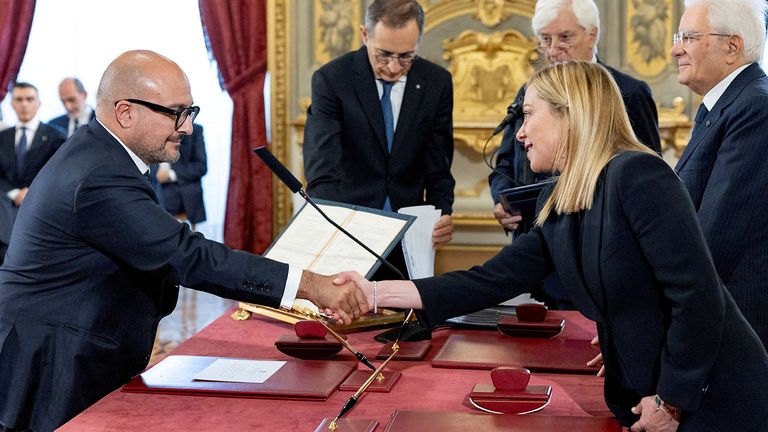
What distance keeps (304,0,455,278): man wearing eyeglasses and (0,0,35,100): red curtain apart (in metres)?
4.42

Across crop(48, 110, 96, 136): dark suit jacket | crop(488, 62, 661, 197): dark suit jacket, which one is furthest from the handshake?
crop(48, 110, 96, 136): dark suit jacket

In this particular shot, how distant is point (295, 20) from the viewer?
7102mm

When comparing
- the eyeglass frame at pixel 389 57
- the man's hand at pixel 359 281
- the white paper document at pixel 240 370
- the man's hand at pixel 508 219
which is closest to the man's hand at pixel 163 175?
the eyeglass frame at pixel 389 57

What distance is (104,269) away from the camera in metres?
2.54

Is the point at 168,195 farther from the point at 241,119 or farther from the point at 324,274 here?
the point at 324,274

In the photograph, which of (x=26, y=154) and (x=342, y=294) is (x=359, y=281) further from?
(x=26, y=154)

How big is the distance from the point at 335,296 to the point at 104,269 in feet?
1.97

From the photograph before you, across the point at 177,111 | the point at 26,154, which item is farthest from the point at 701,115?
the point at 26,154

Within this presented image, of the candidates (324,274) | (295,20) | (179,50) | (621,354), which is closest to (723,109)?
(621,354)

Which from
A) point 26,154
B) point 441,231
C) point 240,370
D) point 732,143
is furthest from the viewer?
point 26,154

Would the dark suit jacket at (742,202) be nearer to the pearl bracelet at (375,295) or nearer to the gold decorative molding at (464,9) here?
the pearl bracelet at (375,295)

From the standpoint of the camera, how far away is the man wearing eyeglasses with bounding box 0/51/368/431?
8.05 ft

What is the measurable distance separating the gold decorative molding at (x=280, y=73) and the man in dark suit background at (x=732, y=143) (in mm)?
4538

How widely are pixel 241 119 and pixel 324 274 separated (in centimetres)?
467
